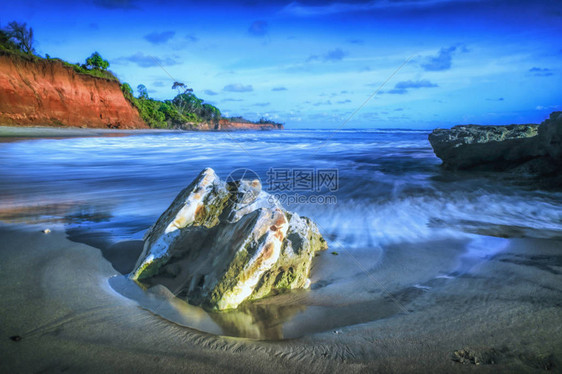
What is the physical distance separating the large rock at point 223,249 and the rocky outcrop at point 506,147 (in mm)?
7307

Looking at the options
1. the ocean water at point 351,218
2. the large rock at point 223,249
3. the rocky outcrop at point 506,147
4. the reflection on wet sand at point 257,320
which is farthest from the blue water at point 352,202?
the reflection on wet sand at point 257,320

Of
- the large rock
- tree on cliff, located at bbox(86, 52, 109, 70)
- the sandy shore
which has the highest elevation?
tree on cliff, located at bbox(86, 52, 109, 70)

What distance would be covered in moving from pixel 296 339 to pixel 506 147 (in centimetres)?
973

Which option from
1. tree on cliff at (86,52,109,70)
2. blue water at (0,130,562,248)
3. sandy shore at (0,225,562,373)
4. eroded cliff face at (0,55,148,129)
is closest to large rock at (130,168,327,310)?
sandy shore at (0,225,562,373)

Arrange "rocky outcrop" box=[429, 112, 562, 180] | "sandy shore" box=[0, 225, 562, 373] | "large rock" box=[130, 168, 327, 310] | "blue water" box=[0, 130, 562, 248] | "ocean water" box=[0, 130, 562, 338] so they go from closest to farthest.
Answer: "sandy shore" box=[0, 225, 562, 373] → "large rock" box=[130, 168, 327, 310] → "ocean water" box=[0, 130, 562, 338] → "blue water" box=[0, 130, 562, 248] → "rocky outcrop" box=[429, 112, 562, 180]

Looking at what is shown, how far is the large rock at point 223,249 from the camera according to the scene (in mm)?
2383

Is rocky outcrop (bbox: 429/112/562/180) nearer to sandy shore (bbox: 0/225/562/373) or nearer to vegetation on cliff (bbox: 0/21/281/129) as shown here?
sandy shore (bbox: 0/225/562/373)

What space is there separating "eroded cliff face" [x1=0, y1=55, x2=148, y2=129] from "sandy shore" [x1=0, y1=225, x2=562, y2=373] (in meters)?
37.8

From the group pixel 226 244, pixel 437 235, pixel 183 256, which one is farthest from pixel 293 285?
pixel 437 235

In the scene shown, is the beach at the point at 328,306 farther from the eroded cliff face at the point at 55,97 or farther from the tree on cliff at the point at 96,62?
the tree on cliff at the point at 96,62

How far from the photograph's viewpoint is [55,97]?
117 feet

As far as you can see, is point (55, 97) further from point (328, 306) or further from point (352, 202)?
point (328, 306)

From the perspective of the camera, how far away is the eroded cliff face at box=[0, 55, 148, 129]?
31.2m

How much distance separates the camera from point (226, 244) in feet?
8.66
